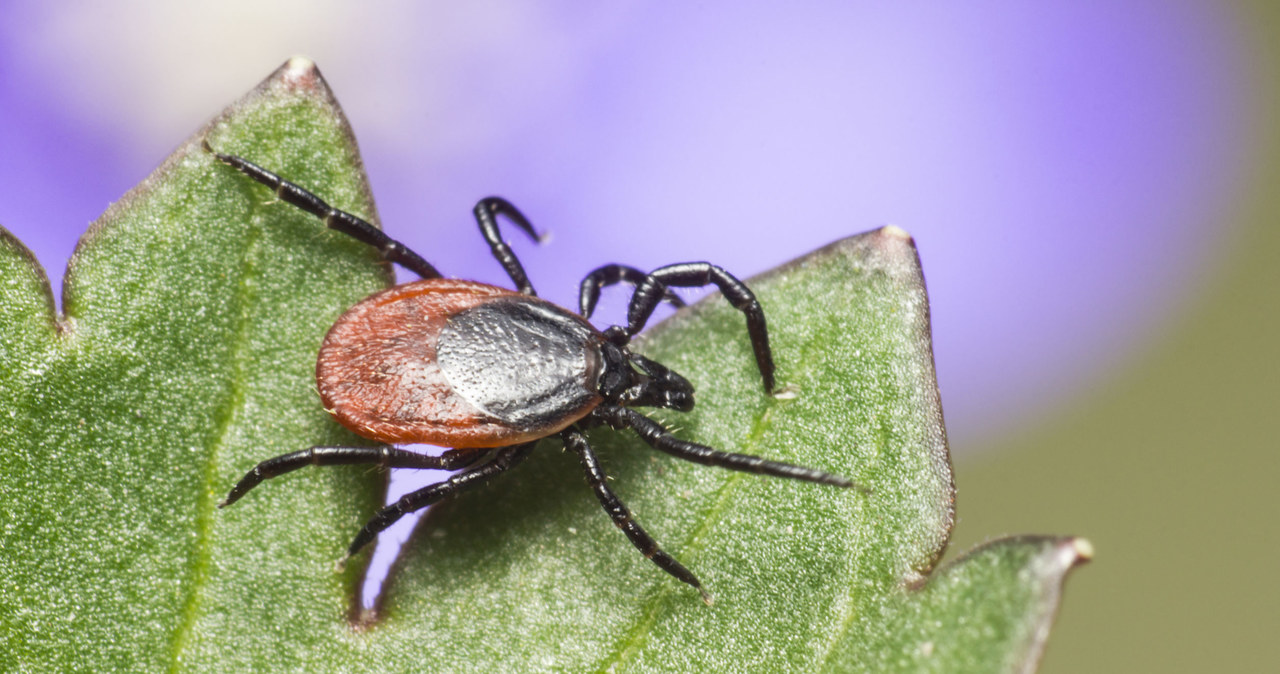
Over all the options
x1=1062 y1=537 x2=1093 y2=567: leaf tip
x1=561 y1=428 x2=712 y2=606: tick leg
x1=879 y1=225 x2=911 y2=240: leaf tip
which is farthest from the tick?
x1=1062 y1=537 x2=1093 y2=567: leaf tip

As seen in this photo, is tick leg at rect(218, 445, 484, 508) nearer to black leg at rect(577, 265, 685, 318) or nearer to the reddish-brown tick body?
the reddish-brown tick body

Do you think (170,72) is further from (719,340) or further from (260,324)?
(719,340)

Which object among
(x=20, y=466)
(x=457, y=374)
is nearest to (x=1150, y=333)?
(x=457, y=374)

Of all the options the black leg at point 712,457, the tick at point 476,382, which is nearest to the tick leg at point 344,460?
the tick at point 476,382

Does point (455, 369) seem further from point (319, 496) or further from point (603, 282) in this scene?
point (603, 282)

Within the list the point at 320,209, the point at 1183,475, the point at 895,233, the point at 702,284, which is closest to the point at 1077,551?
the point at 895,233

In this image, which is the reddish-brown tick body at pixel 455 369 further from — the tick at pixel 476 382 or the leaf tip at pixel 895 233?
the leaf tip at pixel 895 233
